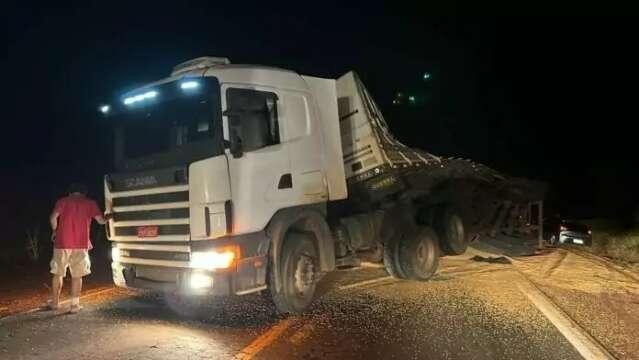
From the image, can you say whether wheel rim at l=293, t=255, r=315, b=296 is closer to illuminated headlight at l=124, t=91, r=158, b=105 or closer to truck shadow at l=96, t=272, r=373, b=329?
truck shadow at l=96, t=272, r=373, b=329

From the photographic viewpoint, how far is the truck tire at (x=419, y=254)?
32.0 ft

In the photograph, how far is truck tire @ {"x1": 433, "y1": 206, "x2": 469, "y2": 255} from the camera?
10859mm

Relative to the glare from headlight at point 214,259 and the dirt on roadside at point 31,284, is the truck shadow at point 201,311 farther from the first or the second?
the dirt on roadside at point 31,284

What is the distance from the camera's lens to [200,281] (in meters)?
6.64

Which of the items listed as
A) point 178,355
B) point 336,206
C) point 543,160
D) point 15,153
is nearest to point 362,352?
point 178,355

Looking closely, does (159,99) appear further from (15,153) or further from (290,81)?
(15,153)

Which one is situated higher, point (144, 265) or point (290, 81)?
point (290, 81)

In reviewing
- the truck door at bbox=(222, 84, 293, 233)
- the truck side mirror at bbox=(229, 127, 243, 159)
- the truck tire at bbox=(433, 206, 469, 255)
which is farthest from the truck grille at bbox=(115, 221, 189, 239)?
the truck tire at bbox=(433, 206, 469, 255)

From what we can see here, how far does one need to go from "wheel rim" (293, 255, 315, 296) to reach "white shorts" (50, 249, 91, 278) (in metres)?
2.85

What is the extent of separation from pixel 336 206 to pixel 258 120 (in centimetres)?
196

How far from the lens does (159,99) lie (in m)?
7.32

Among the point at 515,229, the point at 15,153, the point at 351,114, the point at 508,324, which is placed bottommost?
the point at 508,324

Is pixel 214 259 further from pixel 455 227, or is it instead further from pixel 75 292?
pixel 455 227

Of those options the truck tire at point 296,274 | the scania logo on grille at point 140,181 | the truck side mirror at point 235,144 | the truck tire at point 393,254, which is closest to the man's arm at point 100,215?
the scania logo on grille at point 140,181
